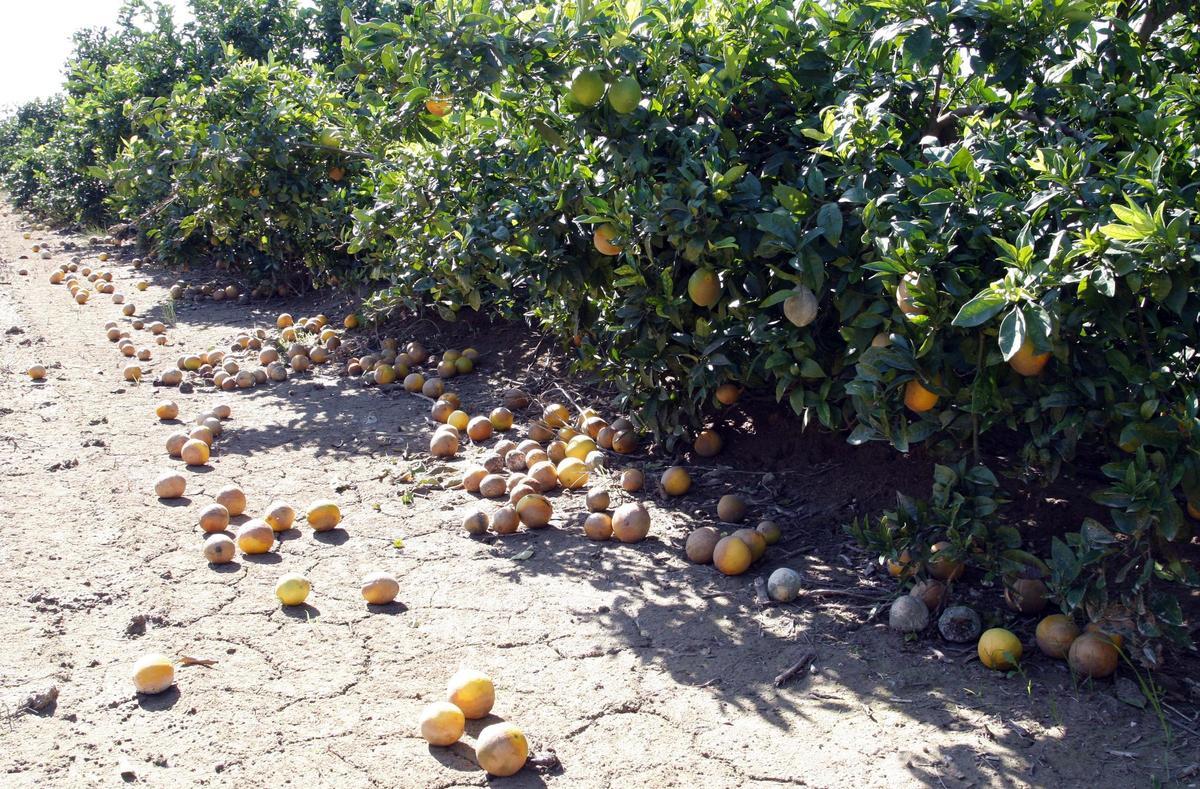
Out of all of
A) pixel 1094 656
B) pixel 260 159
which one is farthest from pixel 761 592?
pixel 260 159

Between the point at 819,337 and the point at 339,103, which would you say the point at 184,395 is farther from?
the point at 819,337

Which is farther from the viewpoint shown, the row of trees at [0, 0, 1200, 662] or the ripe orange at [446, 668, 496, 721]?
the ripe orange at [446, 668, 496, 721]

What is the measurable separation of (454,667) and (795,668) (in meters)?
1.05

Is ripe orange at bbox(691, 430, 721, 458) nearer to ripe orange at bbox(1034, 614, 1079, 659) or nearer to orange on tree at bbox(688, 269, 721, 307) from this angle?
orange on tree at bbox(688, 269, 721, 307)

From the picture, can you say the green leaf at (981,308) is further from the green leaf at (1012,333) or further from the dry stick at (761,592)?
the dry stick at (761,592)

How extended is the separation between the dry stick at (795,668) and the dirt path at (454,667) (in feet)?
0.07

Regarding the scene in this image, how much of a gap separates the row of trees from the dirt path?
42 cm

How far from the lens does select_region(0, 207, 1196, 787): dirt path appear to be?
241cm

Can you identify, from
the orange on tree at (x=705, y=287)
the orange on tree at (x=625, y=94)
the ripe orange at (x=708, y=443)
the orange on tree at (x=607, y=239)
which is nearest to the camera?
the orange on tree at (x=625, y=94)

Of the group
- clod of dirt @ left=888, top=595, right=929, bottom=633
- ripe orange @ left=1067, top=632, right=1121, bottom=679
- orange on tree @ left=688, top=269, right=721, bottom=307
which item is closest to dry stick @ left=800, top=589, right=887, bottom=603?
clod of dirt @ left=888, top=595, right=929, bottom=633

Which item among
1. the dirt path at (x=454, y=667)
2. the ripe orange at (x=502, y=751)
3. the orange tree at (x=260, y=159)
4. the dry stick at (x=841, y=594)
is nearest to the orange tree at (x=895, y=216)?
the dry stick at (x=841, y=594)

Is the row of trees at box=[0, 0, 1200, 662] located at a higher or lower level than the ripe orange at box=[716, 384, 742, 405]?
higher

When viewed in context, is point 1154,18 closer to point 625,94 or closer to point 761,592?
point 625,94

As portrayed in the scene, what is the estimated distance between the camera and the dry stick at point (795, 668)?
276cm
